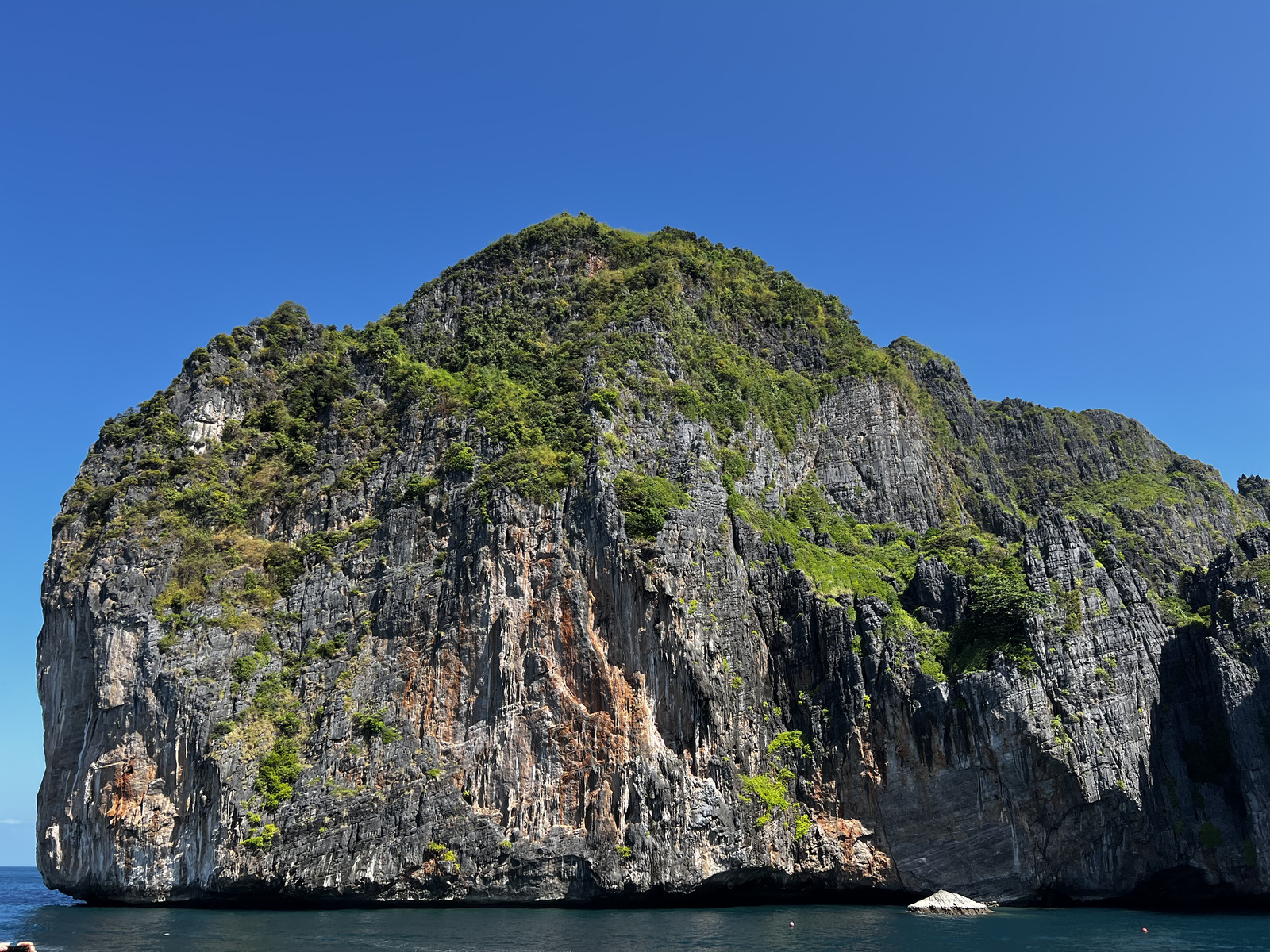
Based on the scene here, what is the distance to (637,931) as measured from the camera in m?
39.0

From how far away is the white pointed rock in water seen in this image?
153 feet

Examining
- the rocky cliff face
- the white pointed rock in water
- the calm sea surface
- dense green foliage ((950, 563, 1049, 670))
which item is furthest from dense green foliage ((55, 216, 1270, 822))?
the white pointed rock in water

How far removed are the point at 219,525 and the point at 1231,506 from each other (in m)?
85.9

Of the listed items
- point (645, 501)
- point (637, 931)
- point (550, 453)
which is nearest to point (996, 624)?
point (645, 501)

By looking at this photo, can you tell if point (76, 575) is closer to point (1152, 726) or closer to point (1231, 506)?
point (1152, 726)

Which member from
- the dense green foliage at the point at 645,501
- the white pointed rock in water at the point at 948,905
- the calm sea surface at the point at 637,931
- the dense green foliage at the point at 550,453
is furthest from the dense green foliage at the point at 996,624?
the dense green foliage at the point at 645,501

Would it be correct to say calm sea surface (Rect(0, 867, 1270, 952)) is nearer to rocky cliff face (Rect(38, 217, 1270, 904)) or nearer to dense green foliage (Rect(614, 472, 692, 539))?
rocky cliff face (Rect(38, 217, 1270, 904))

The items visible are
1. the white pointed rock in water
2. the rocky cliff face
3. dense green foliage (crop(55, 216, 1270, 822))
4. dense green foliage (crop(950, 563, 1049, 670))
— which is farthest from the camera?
dense green foliage (crop(55, 216, 1270, 822))

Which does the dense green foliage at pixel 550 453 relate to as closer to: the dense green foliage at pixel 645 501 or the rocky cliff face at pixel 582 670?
the dense green foliage at pixel 645 501

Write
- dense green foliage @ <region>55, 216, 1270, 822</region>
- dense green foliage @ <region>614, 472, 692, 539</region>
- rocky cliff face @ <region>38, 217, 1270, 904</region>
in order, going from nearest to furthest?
rocky cliff face @ <region>38, 217, 1270, 904</region> → dense green foliage @ <region>55, 216, 1270, 822</region> → dense green foliage @ <region>614, 472, 692, 539</region>

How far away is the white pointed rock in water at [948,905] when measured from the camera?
46.7 m

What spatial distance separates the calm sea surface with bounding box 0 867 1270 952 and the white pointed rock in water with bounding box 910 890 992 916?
1.04m

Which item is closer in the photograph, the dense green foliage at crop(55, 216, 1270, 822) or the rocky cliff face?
the rocky cliff face

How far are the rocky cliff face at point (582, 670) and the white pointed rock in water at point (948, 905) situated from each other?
240 cm
